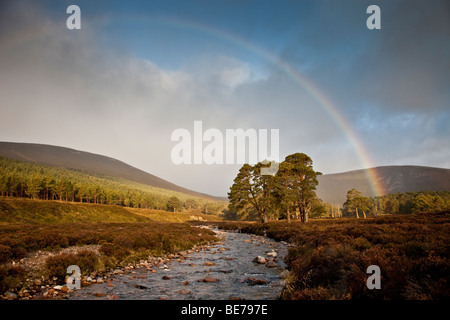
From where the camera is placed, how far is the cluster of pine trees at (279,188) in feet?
118

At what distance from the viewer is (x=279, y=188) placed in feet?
126

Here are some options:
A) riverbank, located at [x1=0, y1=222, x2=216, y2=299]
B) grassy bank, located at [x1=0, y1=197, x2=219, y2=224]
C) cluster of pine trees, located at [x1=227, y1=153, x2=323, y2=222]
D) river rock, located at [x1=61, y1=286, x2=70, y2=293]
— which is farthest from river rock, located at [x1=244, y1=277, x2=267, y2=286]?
grassy bank, located at [x1=0, y1=197, x2=219, y2=224]

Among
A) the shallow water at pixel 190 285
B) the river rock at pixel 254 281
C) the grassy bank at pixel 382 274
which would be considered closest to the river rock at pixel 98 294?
the shallow water at pixel 190 285

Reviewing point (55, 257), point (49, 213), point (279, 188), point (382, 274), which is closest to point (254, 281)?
point (382, 274)

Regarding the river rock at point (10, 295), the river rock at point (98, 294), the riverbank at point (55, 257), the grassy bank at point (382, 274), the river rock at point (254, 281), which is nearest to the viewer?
the grassy bank at point (382, 274)

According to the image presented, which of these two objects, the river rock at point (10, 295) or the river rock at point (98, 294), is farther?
the river rock at point (98, 294)

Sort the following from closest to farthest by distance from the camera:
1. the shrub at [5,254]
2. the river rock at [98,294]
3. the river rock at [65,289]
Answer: the river rock at [98,294], the river rock at [65,289], the shrub at [5,254]

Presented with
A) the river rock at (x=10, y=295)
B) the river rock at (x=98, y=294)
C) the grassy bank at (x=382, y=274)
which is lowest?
the river rock at (x=98, y=294)

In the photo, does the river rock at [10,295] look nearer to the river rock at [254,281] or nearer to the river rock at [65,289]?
the river rock at [65,289]

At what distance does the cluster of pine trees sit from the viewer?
36.0 m

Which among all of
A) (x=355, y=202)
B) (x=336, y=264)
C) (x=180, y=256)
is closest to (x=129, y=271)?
(x=180, y=256)

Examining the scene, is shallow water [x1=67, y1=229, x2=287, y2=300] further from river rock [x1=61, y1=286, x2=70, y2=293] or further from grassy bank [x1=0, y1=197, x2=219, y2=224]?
grassy bank [x1=0, y1=197, x2=219, y2=224]
